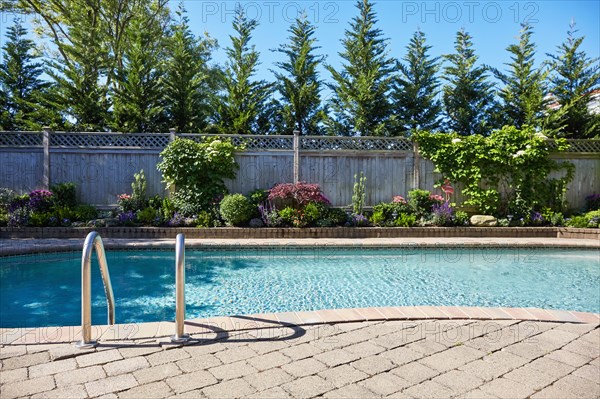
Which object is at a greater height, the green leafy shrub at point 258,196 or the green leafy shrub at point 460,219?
the green leafy shrub at point 258,196

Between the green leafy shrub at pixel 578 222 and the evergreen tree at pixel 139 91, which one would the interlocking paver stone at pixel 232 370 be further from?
the evergreen tree at pixel 139 91

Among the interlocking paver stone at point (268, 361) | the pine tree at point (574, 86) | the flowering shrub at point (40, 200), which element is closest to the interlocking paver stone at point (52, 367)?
the interlocking paver stone at point (268, 361)

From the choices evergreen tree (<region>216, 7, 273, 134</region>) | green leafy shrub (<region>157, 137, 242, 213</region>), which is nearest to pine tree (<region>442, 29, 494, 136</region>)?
evergreen tree (<region>216, 7, 273, 134</region>)

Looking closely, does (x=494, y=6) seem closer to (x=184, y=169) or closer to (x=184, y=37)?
(x=184, y=169)

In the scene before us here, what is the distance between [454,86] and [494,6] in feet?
13.3

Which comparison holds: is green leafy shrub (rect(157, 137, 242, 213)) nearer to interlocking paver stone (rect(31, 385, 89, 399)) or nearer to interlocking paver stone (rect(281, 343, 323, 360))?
interlocking paver stone (rect(281, 343, 323, 360))

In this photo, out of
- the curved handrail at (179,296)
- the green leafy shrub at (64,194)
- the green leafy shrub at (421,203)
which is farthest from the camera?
the green leafy shrub at (421,203)

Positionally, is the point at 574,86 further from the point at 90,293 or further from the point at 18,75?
the point at 18,75

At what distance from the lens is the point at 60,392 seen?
2061mm

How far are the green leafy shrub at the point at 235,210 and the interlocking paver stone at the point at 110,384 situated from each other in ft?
20.4

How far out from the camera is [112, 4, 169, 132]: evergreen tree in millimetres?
11180

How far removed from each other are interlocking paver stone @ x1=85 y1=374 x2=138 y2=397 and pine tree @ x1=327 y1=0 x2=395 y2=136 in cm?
1065

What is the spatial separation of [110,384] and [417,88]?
39.4 ft

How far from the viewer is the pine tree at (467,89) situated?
12430 millimetres
